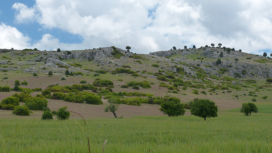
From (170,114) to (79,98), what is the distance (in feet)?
70.9

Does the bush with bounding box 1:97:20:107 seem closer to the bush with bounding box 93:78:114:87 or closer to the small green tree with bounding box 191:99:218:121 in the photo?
the small green tree with bounding box 191:99:218:121

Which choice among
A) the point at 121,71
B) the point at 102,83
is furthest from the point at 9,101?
the point at 121,71

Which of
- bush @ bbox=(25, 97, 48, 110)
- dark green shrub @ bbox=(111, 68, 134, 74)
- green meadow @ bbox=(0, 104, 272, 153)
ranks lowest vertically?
bush @ bbox=(25, 97, 48, 110)

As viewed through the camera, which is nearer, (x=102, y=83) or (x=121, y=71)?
(x=102, y=83)

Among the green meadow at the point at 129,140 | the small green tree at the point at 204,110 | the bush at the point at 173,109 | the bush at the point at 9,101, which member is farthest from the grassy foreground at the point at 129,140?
the bush at the point at 9,101

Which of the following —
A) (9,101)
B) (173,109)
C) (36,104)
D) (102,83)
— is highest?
(102,83)

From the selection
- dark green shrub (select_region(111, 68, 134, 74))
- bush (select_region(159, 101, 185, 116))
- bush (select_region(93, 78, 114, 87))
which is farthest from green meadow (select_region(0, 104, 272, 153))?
dark green shrub (select_region(111, 68, 134, 74))

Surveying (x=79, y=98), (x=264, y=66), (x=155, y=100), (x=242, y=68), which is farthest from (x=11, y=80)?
(x=264, y=66)

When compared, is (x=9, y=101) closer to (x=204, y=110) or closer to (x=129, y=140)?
(x=204, y=110)

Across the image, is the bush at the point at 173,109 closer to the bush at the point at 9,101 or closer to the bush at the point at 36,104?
the bush at the point at 36,104

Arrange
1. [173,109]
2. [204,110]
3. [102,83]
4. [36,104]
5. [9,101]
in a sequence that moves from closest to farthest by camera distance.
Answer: [204,110], [9,101], [36,104], [173,109], [102,83]

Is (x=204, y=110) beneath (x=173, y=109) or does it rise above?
above

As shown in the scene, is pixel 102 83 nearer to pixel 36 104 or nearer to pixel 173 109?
pixel 36 104

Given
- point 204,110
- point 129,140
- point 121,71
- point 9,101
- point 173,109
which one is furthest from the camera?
point 121,71
